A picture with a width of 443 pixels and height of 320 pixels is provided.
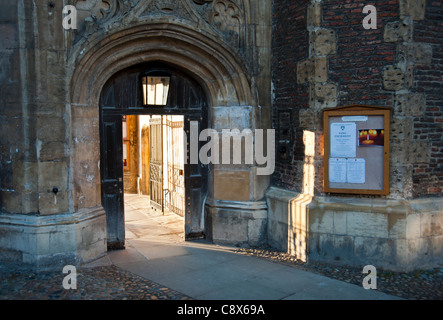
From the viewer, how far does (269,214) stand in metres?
7.12

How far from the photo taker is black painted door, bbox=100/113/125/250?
681 cm

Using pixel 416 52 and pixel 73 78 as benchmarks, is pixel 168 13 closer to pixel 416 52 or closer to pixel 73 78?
pixel 73 78

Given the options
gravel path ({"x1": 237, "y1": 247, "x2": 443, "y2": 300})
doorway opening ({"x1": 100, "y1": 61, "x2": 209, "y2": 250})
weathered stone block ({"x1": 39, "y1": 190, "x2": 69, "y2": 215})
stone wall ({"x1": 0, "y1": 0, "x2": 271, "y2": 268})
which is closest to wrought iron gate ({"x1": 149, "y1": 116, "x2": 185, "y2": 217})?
doorway opening ({"x1": 100, "y1": 61, "x2": 209, "y2": 250})

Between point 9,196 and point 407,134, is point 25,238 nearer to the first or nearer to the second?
point 9,196

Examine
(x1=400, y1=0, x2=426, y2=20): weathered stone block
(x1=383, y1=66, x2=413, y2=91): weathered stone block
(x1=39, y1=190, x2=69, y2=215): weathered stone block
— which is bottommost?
(x1=39, y1=190, x2=69, y2=215): weathered stone block

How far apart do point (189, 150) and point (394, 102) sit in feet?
10.9

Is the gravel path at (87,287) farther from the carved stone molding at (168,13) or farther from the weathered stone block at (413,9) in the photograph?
the weathered stone block at (413,9)

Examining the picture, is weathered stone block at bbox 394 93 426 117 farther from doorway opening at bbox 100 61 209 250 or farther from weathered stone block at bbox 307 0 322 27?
doorway opening at bbox 100 61 209 250

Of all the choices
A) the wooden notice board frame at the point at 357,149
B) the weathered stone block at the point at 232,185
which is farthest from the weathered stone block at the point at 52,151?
the wooden notice board frame at the point at 357,149

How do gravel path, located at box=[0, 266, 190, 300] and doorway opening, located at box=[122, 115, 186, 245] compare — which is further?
doorway opening, located at box=[122, 115, 186, 245]

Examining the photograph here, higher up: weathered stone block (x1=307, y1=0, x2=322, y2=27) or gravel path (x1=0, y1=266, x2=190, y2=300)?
weathered stone block (x1=307, y1=0, x2=322, y2=27)

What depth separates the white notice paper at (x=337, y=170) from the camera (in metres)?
6.14

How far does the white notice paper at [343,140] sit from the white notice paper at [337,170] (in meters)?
0.07
